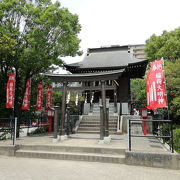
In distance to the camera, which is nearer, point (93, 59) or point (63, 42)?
point (63, 42)

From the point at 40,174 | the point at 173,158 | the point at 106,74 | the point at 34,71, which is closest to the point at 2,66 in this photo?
the point at 34,71

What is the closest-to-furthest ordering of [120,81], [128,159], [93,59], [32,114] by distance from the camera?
[128,159], [32,114], [120,81], [93,59]

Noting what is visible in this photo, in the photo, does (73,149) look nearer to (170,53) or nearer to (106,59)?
(106,59)

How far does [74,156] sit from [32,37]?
789 cm

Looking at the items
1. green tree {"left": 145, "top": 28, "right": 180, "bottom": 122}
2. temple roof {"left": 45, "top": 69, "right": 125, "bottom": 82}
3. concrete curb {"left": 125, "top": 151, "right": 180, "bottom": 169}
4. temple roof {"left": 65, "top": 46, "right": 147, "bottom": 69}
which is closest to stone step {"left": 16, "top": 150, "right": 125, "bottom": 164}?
concrete curb {"left": 125, "top": 151, "right": 180, "bottom": 169}

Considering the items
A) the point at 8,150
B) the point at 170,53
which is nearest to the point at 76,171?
the point at 8,150

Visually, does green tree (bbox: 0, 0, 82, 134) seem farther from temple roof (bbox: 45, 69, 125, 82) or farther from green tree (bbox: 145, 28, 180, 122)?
green tree (bbox: 145, 28, 180, 122)

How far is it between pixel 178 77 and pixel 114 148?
764cm

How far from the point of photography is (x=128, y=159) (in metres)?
6.29

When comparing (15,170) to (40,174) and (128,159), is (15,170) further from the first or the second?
(128,159)

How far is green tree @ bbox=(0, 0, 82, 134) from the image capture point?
10648 mm

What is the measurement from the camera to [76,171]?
5523 mm

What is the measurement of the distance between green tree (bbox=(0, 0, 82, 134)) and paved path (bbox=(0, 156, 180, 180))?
6.63m

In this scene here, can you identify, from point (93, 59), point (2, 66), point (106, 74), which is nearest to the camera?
point (106, 74)
